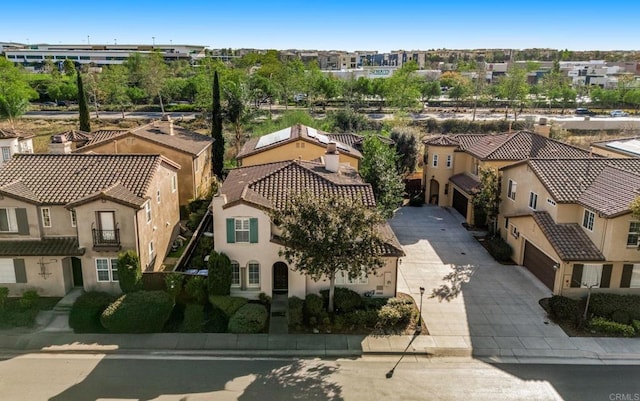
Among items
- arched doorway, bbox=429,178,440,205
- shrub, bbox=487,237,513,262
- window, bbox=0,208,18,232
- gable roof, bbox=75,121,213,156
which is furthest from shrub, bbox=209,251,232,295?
arched doorway, bbox=429,178,440,205

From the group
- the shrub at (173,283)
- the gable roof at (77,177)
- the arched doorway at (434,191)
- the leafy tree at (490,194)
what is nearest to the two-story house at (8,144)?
the gable roof at (77,177)

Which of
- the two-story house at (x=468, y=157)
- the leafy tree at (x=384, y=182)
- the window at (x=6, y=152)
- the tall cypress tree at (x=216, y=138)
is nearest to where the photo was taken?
the leafy tree at (x=384, y=182)

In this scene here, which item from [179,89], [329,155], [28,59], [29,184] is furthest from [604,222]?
[28,59]

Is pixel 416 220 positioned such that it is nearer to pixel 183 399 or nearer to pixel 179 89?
pixel 183 399

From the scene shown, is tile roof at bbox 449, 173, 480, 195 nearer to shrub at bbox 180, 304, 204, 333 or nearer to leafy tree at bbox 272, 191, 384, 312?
leafy tree at bbox 272, 191, 384, 312

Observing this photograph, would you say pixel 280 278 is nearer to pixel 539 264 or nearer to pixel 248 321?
pixel 248 321

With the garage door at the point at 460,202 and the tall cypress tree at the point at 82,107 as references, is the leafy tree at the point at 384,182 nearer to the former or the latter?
the garage door at the point at 460,202

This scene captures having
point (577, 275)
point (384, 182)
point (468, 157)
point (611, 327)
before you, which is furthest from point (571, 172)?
point (468, 157)
